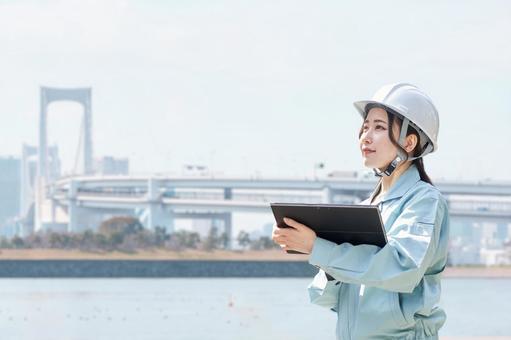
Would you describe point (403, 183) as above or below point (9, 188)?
A: above

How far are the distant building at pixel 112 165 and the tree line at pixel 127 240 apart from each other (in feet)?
97.0

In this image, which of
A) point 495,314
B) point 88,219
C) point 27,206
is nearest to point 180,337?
point 495,314

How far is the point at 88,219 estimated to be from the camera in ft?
170

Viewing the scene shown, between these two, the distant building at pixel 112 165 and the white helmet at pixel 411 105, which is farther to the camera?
the distant building at pixel 112 165

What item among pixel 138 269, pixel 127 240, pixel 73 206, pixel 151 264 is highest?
pixel 73 206

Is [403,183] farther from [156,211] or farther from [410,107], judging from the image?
[156,211]

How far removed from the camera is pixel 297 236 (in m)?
1.74

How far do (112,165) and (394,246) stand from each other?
8089 cm

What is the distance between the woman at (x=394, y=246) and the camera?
170cm

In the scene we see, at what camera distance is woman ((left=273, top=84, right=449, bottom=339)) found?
170cm

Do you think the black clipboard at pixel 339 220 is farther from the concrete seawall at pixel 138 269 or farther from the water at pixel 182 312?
the concrete seawall at pixel 138 269

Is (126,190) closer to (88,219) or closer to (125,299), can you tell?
(88,219)

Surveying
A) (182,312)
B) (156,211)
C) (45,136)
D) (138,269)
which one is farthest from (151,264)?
(182,312)

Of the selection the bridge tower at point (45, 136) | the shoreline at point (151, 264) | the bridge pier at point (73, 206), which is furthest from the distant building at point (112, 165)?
the shoreline at point (151, 264)
